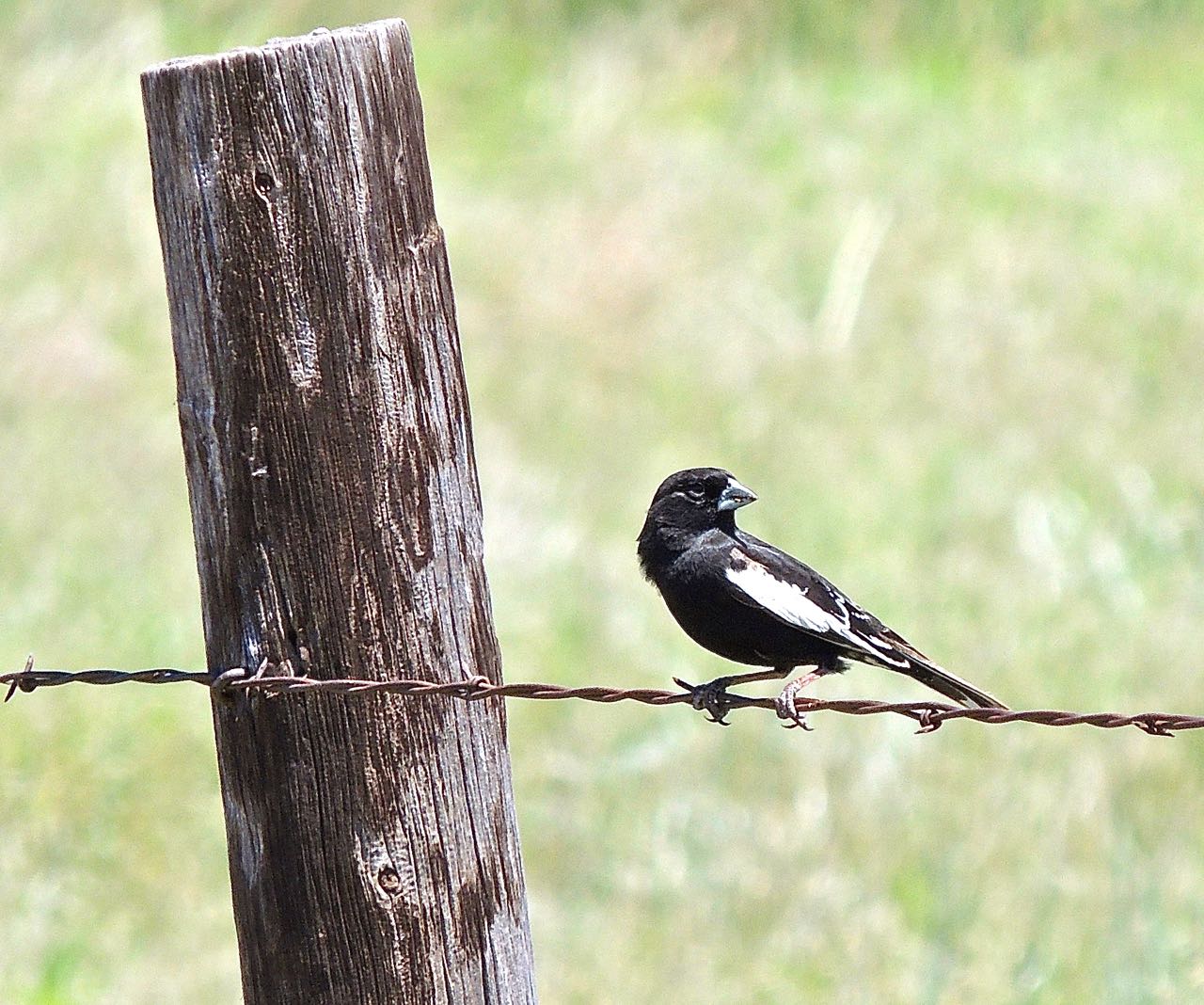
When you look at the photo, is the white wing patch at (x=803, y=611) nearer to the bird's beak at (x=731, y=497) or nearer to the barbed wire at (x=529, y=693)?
the bird's beak at (x=731, y=497)

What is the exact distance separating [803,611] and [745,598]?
0.45ft

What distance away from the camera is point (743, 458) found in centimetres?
934

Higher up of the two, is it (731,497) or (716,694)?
(731,497)

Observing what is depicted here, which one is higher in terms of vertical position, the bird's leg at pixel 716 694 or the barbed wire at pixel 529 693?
the bird's leg at pixel 716 694

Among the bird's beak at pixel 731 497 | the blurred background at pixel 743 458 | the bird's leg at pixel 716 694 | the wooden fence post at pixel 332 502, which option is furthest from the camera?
the blurred background at pixel 743 458

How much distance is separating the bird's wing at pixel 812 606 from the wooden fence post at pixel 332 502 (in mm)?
1377

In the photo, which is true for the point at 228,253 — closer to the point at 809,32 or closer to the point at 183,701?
the point at 183,701

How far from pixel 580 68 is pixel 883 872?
965 cm

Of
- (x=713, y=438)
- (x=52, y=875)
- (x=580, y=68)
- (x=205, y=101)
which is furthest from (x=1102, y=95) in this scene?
(x=205, y=101)

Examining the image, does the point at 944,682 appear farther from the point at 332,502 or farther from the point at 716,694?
the point at 332,502

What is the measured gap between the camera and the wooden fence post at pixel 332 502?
254 cm

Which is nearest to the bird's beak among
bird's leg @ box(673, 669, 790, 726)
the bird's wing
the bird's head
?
the bird's head

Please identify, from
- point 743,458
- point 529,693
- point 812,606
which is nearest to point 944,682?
point 812,606

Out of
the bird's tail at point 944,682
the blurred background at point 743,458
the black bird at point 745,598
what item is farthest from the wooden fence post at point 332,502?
the blurred background at point 743,458
